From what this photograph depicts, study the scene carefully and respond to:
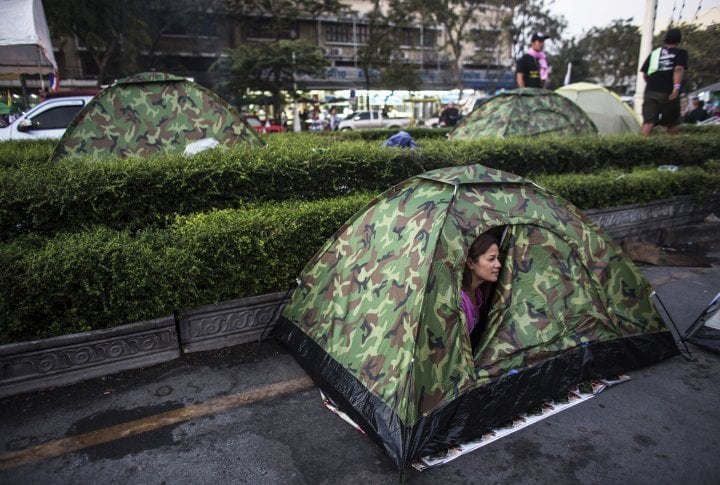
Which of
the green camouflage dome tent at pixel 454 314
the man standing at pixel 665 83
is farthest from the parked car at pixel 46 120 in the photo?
the man standing at pixel 665 83

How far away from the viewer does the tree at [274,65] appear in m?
25.9

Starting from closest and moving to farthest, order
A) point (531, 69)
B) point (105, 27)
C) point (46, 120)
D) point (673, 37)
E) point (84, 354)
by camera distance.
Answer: point (84, 354)
point (673, 37)
point (531, 69)
point (46, 120)
point (105, 27)

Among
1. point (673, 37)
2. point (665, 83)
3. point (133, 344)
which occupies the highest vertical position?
point (673, 37)

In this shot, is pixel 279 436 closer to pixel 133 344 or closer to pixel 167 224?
pixel 133 344

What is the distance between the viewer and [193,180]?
14.5 feet

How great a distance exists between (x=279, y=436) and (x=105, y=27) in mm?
26037

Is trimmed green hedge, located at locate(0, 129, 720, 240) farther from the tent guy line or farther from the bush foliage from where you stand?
the tent guy line

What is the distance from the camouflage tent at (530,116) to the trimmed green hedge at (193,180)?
2183 mm

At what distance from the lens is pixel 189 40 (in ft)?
112

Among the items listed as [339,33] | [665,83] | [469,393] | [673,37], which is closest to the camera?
[469,393]

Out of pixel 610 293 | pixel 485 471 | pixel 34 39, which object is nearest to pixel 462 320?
pixel 485 471

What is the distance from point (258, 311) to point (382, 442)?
1.81 m

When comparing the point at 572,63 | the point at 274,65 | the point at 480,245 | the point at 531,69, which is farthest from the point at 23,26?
the point at 572,63

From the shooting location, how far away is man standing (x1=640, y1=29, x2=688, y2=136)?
8383 mm
